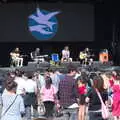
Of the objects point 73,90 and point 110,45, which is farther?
point 110,45

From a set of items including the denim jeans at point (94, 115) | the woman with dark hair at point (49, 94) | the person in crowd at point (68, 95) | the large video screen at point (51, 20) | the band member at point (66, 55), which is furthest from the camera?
the large video screen at point (51, 20)

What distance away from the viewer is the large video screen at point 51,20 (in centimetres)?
3306

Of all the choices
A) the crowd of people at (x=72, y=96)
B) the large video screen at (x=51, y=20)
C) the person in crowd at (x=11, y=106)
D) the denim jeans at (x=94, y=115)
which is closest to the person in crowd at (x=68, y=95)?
the crowd of people at (x=72, y=96)

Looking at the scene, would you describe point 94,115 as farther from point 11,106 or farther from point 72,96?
point 11,106

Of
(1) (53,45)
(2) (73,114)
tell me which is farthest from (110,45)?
(2) (73,114)

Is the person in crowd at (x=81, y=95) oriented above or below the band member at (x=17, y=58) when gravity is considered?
below

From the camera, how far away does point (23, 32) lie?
108 feet

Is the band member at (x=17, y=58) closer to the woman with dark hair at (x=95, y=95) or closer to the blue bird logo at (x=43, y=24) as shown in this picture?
the blue bird logo at (x=43, y=24)

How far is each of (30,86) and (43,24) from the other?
19.8 meters

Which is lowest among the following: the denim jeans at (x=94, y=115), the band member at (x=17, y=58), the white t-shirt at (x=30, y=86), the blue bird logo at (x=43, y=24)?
the denim jeans at (x=94, y=115)

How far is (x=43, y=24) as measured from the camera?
34125 millimetres

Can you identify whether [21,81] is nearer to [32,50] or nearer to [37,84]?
[37,84]

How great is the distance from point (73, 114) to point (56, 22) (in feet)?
69.0

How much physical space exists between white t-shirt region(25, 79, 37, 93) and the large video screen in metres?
18.4
